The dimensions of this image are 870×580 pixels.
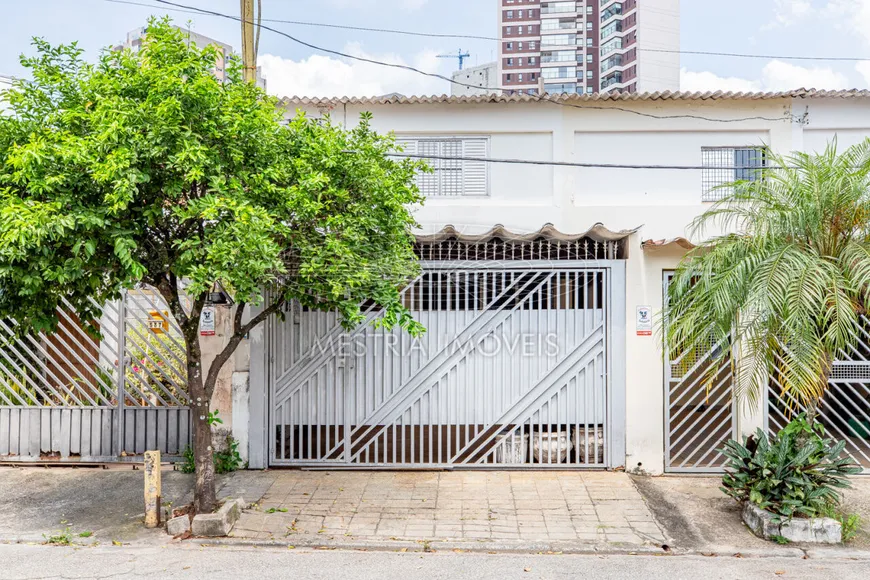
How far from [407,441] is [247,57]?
5.35 metres

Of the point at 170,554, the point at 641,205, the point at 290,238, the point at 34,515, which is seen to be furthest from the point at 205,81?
the point at 641,205

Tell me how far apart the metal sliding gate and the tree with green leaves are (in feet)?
5.51

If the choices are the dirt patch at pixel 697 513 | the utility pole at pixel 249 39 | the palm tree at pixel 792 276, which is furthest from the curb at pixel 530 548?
the utility pole at pixel 249 39

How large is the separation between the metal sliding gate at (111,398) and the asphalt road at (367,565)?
2355 millimetres

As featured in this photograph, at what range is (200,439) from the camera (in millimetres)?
5988

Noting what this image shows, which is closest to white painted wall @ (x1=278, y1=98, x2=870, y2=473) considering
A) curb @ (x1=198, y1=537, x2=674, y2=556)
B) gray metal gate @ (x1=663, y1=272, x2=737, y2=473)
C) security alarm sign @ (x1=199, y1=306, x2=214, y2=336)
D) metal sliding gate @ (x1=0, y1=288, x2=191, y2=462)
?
gray metal gate @ (x1=663, y1=272, x2=737, y2=473)

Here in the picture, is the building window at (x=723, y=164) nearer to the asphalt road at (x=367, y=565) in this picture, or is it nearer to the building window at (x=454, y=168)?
the building window at (x=454, y=168)

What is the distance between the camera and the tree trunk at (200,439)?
19.3 ft

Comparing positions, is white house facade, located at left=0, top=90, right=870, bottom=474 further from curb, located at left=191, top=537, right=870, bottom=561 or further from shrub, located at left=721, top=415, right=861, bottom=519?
curb, located at left=191, top=537, right=870, bottom=561

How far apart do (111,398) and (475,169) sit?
6167mm

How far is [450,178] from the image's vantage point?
10156 millimetres

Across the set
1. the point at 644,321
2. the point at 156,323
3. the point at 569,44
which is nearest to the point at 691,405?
the point at 644,321

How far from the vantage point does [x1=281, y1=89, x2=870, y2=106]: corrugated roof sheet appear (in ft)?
30.7

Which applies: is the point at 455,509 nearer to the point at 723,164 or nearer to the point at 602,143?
the point at 602,143
